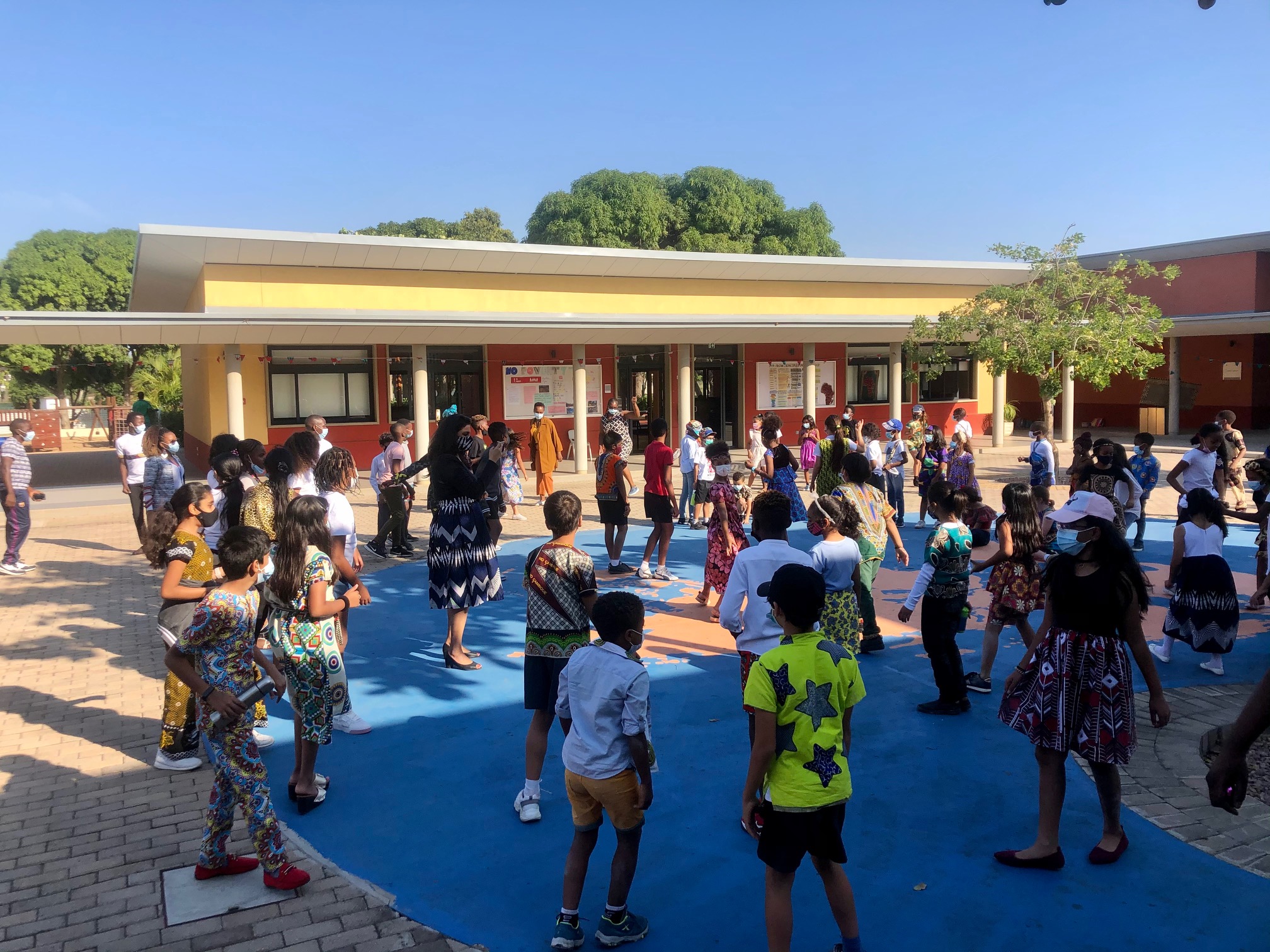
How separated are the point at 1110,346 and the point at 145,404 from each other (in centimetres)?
1956

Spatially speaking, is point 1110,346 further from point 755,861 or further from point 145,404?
point 145,404

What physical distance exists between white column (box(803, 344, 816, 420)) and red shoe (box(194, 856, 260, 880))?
21123mm

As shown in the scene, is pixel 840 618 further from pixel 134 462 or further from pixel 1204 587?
pixel 134 462

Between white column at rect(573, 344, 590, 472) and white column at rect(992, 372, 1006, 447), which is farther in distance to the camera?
white column at rect(992, 372, 1006, 447)

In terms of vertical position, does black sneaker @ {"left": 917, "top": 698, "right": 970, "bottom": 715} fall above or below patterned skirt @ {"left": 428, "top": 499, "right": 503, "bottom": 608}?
below

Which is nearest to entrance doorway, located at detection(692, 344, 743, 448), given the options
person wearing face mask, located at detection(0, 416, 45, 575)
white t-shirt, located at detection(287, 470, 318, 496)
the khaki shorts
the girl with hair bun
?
person wearing face mask, located at detection(0, 416, 45, 575)

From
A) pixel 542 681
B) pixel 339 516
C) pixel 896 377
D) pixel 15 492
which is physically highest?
pixel 896 377

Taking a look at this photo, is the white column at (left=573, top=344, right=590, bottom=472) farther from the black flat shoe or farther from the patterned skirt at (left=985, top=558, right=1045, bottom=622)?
the black flat shoe

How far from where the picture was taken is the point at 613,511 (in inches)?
414

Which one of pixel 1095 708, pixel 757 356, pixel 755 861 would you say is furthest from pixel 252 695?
pixel 757 356

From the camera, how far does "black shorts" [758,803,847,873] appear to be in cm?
331

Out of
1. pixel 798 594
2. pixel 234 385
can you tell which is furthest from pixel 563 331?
pixel 798 594

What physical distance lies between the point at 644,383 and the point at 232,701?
2088 cm

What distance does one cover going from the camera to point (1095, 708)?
4086 mm
